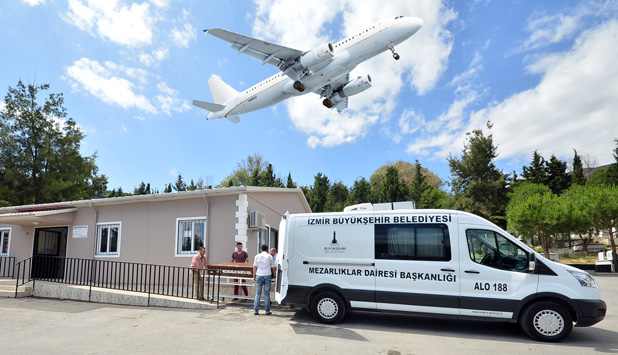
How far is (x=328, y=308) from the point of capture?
303 inches

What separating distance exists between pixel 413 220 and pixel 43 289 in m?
11.2

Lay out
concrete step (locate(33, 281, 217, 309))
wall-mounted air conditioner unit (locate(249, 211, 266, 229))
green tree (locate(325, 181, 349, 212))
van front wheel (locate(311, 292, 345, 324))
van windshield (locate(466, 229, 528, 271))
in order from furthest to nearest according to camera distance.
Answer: green tree (locate(325, 181, 349, 212)) → wall-mounted air conditioner unit (locate(249, 211, 266, 229)) → concrete step (locate(33, 281, 217, 309)) → van front wheel (locate(311, 292, 345, 324)) → van windshield (locate(466, 229, 528, 271))

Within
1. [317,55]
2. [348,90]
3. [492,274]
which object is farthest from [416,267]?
[348,90]

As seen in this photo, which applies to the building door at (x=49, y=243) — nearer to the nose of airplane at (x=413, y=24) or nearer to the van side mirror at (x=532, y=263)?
the van side mirror at (x=532, y=263)

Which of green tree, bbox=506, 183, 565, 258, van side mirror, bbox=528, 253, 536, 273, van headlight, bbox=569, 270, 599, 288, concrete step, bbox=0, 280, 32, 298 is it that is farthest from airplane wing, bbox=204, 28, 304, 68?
green tree, bbox=506, 183, 565, 258

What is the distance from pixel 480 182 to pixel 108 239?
37316 millimetres

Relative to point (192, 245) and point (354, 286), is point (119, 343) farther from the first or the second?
point (192, 245)

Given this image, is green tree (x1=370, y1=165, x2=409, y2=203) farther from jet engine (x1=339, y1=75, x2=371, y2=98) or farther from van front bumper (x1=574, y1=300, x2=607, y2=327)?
van front bumper (x1=574, y1=300, x2=607, y2=327)

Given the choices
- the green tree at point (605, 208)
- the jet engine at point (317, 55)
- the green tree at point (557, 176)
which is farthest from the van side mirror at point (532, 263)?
the green tree at point (557, 176)

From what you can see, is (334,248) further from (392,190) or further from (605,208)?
(392,190)

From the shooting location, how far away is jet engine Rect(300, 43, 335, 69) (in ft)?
60.6

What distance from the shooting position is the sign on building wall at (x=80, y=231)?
14174 mm

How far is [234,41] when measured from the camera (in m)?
18.3

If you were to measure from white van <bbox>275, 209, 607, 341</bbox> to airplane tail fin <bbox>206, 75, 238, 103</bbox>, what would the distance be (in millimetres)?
22215
